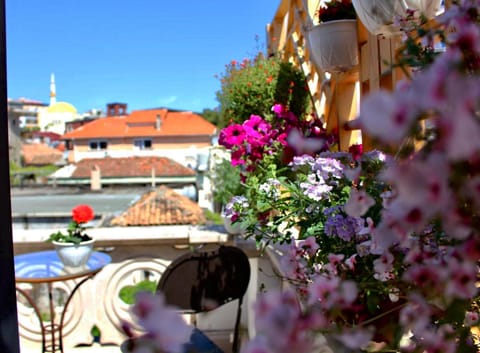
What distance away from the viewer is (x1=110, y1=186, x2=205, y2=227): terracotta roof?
10.8m

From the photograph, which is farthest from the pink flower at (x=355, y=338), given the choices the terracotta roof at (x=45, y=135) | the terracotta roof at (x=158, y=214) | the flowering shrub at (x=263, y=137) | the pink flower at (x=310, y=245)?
the terracotta roof at (x=45, y=135)

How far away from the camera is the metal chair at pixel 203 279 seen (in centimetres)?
226

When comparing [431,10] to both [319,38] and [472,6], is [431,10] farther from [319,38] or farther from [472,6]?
[472,6]

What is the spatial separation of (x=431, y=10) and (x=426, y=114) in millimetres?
902

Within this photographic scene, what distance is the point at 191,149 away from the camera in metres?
33.2

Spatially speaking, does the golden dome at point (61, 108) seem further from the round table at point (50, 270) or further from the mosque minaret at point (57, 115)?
the round table at point (50, 270)

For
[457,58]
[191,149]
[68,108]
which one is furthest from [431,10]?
[68,108]

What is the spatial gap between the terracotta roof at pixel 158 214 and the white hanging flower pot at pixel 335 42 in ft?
30.2

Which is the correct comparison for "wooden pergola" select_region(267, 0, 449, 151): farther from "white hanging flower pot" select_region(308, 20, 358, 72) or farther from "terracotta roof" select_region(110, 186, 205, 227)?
"terracotta roof" select_region(110, 186, 205, 227)

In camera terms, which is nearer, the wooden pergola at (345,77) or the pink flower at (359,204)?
the pink flower at (359,204)

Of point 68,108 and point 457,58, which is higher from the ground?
point 68,108

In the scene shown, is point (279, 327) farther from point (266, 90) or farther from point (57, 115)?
point (57, 115)

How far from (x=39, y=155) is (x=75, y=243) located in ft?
145

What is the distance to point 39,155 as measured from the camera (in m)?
43.4
